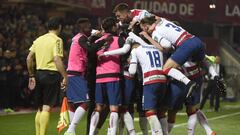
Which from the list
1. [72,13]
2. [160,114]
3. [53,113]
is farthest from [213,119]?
[72,13]

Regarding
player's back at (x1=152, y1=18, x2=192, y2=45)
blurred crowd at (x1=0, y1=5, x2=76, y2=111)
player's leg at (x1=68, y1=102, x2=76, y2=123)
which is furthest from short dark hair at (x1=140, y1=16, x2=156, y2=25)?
blurred crowd at (x1=0, y1=5, x2=76, y2=111)

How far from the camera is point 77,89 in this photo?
383 inches

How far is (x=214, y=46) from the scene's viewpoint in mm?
28375

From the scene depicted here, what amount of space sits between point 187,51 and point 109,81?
4.32ft

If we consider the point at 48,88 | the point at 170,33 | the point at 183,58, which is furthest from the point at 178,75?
the point at 48,88

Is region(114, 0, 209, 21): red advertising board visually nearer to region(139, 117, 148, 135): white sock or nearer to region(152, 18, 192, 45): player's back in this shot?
region(139, 117, 148, 135): white sock

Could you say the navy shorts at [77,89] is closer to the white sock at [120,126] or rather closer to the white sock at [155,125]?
the white sock at [120,126]

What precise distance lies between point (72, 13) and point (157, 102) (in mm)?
17772

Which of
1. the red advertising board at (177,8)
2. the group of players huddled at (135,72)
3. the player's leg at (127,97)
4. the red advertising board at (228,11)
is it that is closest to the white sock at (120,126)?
the group of players huddled at (135,72)

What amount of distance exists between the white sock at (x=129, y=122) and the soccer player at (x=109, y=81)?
194 millimetres

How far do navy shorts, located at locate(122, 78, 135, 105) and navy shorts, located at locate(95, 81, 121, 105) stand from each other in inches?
6.1

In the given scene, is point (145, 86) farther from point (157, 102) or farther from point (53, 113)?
point (53, 113)

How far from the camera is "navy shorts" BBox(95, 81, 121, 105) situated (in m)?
8.88

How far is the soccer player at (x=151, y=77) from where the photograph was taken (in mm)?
8461
